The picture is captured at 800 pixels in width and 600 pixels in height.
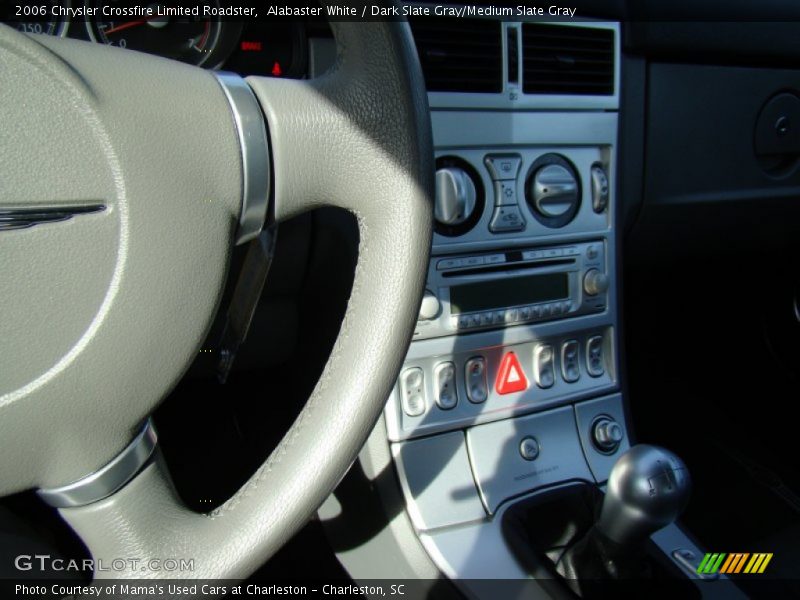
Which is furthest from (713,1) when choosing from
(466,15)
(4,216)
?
(4,216)

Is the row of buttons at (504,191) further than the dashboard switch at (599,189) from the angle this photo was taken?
No

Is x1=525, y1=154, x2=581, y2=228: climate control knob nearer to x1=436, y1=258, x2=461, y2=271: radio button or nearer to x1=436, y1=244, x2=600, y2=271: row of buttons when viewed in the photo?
x1=436, y1=244, x2=600, y2=271: row of buttons

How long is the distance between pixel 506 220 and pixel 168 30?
1.86 ft

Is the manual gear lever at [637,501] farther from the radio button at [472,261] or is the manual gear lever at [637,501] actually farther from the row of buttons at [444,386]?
the radio button at [472,261]

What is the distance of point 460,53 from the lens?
1110mm

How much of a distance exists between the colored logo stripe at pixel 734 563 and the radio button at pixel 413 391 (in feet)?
1.76

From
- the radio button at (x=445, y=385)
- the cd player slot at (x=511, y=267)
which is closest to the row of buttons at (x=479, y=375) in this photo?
the radio button at (x=445, y=385)

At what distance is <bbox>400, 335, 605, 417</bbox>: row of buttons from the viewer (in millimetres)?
A: 1146

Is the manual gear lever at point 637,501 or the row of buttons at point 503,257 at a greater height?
the row of buttons at point 503,257

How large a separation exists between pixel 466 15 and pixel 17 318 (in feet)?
2.60

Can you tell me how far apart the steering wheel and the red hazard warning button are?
60cm

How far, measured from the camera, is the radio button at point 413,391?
3.73 ft

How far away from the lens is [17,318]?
22.5 inches

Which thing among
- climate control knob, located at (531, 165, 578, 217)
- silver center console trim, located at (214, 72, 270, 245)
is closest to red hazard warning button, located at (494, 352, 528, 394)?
climate control knob, located at (531, 165, 578, 217)
